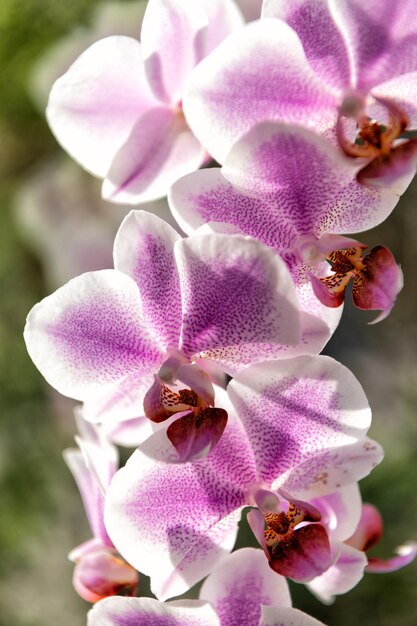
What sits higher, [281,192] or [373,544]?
[281,192]

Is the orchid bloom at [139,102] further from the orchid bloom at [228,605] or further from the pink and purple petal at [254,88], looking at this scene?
the orchid bloom at [228,605]

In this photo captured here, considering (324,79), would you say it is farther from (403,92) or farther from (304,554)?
(304,554)

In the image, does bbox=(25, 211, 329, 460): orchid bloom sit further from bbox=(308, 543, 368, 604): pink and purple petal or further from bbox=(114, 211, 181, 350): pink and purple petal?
bbox=(308, 543, 368, 604): pink and purple petal

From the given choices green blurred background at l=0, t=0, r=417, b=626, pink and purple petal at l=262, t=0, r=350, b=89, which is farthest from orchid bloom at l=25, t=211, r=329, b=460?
green blurred background at l=0, t=0, r=417, b=626

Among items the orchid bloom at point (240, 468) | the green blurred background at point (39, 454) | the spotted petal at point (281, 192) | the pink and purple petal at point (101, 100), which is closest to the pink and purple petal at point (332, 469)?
the orchid bloom at point (240, 468)

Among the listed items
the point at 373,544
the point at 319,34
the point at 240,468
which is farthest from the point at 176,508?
the point at 319,34

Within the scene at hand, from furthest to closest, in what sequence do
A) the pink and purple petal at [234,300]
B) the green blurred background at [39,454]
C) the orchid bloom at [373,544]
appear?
the green blurred background at [39,454]
the orchid bloom at [373,544]
the pink and purple petal at [234,300]
